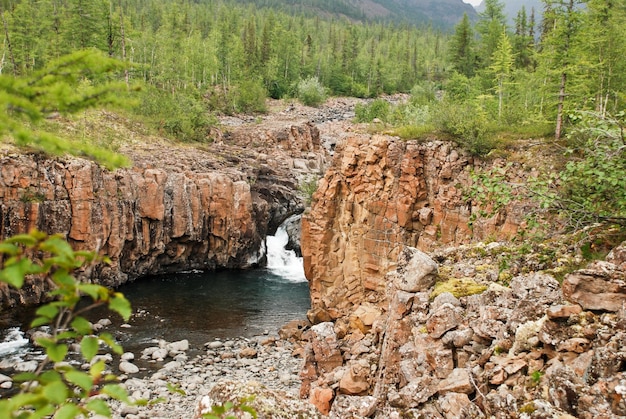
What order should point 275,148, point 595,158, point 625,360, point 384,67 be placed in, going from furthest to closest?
point 384,67 < point 275,148 < point 595,158 < point 625,360

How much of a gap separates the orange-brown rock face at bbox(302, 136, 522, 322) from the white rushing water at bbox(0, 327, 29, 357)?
44.5 feet

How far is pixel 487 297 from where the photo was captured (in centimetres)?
869

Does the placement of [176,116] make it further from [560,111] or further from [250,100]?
[560,111]

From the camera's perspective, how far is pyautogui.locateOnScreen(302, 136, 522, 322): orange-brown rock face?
19.7m

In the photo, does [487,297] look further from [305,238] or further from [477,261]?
[305,238]

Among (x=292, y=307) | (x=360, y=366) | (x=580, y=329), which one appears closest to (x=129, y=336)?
(x=292, y=307)

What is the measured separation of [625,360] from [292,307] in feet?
74.8

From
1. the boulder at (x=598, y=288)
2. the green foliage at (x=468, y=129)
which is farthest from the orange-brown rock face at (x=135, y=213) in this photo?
the boulder at (x=598, y=288)

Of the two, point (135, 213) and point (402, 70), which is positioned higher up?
point (402, 70)

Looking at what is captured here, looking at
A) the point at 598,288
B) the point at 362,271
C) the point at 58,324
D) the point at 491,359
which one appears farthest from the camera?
the point at 362,271

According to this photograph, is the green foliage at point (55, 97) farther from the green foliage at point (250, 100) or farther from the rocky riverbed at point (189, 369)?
the green foliage at point (250, 100)

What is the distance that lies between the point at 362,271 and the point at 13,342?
54.0 ft

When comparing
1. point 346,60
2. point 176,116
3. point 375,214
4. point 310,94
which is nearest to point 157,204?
point 176,116

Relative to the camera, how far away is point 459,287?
32.2 ft
